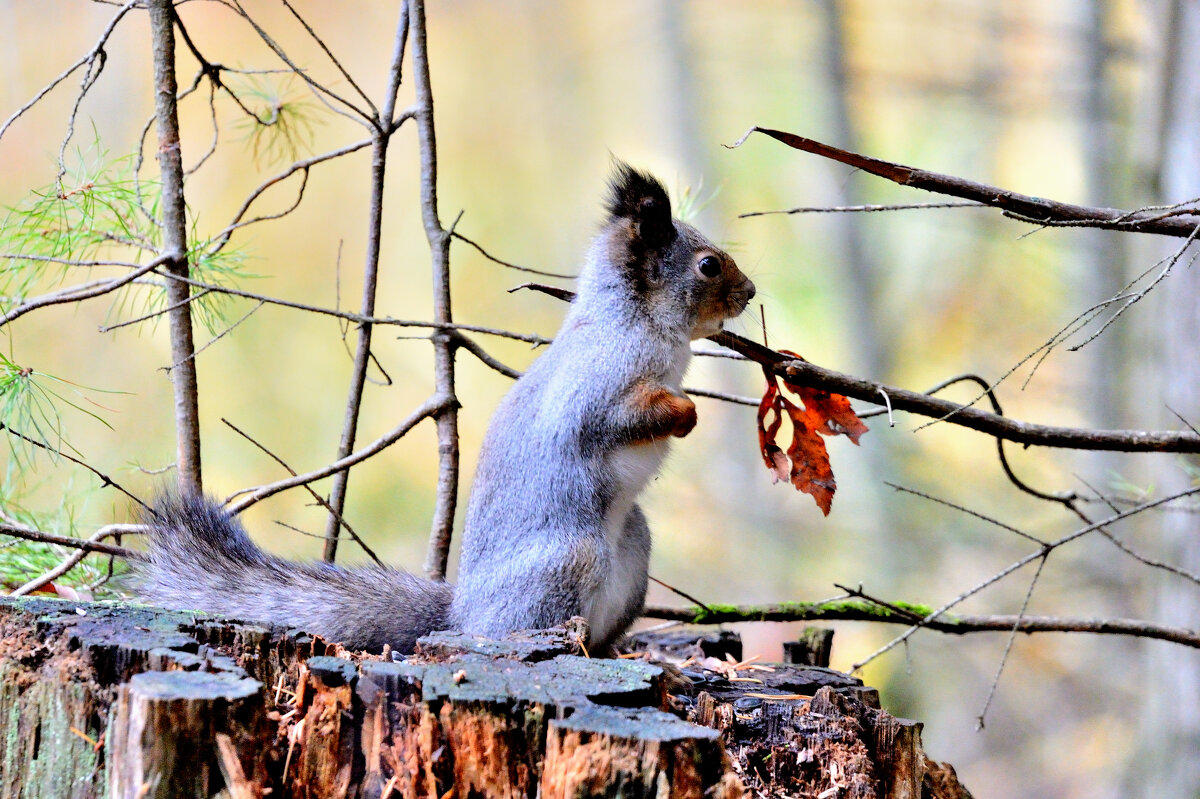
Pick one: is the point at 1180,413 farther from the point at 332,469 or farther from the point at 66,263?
the point at 66,263

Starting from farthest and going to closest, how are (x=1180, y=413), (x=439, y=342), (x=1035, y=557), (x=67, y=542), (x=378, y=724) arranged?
(x=1180, y=413), (x=439, y=342), (x=67, y=542), (x=1035, y=557), (x=378, y=724)

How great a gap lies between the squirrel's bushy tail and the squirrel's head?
2.46 feet

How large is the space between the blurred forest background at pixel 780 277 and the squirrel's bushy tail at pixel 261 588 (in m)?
2.95

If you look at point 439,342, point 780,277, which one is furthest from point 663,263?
point 780,277

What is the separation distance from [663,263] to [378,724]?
4.12 ft

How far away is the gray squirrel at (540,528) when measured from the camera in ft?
5.89

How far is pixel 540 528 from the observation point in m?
1.84

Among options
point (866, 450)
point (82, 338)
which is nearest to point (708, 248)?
point (866, 450)

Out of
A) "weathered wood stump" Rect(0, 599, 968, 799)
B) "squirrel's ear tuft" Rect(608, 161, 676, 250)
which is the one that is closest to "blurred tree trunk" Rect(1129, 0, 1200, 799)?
"squirrel's ear tuft" Rect(608, 161, 676, 250)

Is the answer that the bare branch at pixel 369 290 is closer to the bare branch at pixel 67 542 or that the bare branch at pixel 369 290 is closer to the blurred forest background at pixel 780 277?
the bare branch at pixel 67 542

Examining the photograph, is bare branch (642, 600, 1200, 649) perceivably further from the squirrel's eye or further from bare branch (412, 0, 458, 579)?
the squirrel's eye

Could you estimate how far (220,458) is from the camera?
609cm

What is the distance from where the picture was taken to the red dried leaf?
1.87 m

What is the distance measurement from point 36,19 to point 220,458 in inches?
98.1
